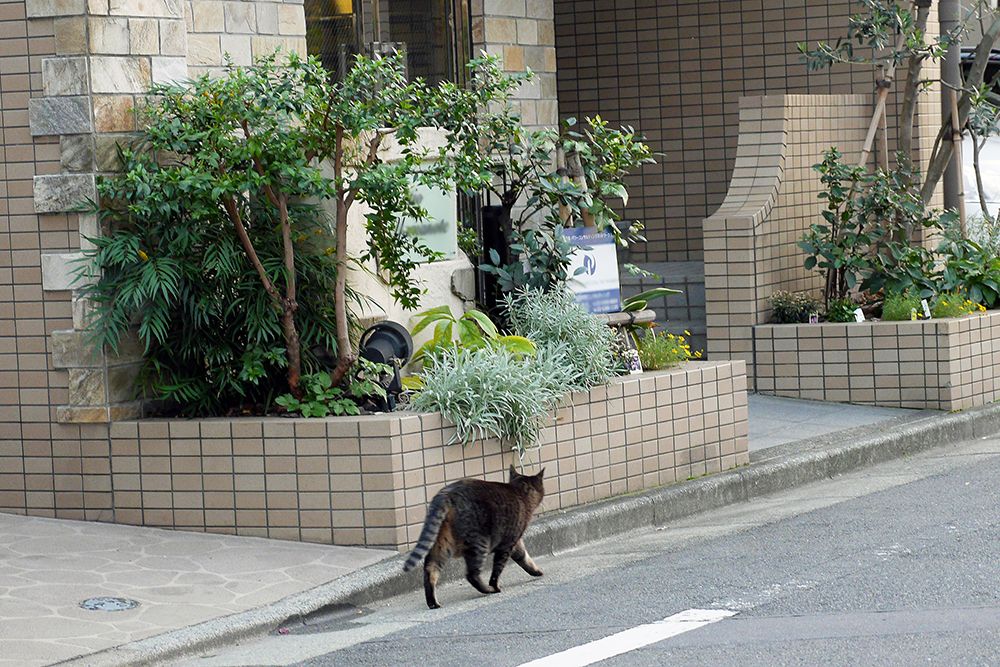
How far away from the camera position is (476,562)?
719 centimetres

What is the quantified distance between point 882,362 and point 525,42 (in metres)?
3.72

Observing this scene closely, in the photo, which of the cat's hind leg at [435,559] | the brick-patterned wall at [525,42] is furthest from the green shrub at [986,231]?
the cat's hind leg at [435,559]

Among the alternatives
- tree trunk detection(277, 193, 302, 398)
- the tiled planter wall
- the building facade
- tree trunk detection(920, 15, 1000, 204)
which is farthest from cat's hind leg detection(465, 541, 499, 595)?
tree trunk detection(920, 15, 1000, 204)

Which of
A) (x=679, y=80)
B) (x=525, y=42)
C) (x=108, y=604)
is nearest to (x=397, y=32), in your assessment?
(x=525, y=42)

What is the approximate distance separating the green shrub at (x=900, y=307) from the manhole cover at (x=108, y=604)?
22.9 feet

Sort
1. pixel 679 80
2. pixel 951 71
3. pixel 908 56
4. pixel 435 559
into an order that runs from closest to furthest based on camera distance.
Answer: pixel 435 559, pixel 908 56, pixel 951 71, pixel 679 80

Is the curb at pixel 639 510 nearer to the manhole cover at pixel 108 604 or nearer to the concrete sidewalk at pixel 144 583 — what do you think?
the concrete sidewalk at pixel 144 583

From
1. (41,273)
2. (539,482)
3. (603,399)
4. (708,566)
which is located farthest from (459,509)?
(41,273)

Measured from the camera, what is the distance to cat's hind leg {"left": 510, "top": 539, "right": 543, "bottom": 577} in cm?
756

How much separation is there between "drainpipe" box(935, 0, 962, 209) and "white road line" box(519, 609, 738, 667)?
7943 millimetres

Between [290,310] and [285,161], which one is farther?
[290,310]

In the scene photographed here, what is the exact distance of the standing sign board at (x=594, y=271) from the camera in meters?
9.98

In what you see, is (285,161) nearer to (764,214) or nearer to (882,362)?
(764,214)

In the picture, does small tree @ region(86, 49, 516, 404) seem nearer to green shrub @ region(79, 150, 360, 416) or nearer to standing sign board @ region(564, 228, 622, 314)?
green shrub @ region(79, 150, 360, 416)
